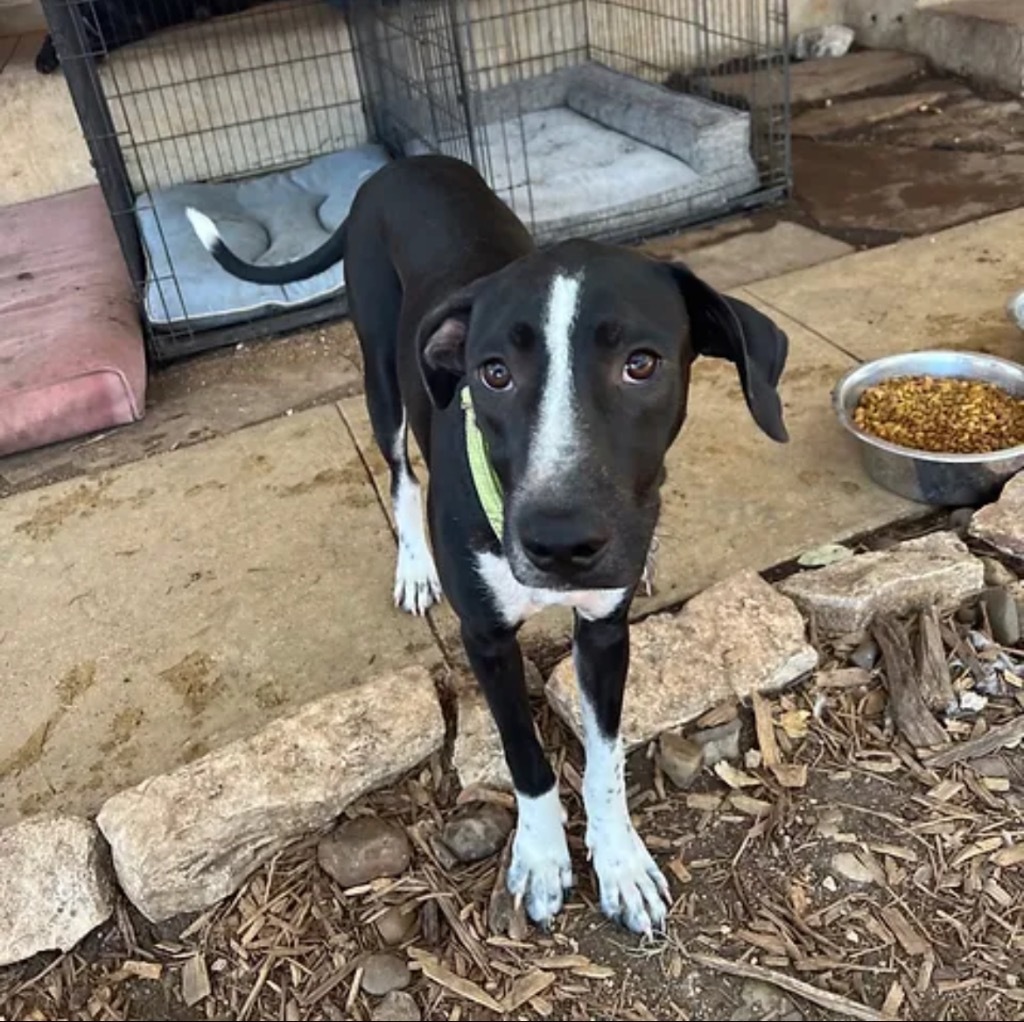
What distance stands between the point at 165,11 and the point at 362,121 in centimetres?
123

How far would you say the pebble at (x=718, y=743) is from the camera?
263cm

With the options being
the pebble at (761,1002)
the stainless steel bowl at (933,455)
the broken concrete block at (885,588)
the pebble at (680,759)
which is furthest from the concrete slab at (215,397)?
the pebble at (761,1002)

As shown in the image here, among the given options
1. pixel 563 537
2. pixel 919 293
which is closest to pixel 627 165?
pixel 919 293

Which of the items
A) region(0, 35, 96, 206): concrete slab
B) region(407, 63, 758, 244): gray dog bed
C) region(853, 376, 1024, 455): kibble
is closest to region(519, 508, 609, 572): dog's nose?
region(853, 376, 1024, 455): kibble

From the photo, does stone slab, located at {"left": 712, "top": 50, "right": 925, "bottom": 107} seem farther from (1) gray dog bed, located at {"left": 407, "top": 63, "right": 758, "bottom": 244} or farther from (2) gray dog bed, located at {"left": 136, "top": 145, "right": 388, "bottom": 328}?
(2) gray dog bed, located at {"left": 136, "top": 145, "right": 388, "bottom": 328}

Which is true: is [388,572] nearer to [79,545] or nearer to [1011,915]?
[79,545]

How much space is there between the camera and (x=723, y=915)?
2.30 metres

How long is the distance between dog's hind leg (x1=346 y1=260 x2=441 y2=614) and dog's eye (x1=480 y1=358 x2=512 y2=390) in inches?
44.5

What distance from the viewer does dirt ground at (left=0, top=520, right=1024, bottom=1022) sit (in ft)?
7.11

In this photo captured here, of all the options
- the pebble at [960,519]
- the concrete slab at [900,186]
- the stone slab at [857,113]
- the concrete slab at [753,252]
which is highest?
the stone slab at [857,113]

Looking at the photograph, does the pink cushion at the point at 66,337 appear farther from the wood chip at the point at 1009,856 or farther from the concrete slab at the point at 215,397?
the wood chip at the point at 1009,856

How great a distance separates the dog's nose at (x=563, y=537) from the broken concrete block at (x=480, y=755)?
3.25 feet

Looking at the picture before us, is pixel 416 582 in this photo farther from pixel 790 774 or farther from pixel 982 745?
pixel 982 745

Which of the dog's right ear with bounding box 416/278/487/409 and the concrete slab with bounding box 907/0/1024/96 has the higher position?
the dog's right ear with bounding box 416/278/487/409
